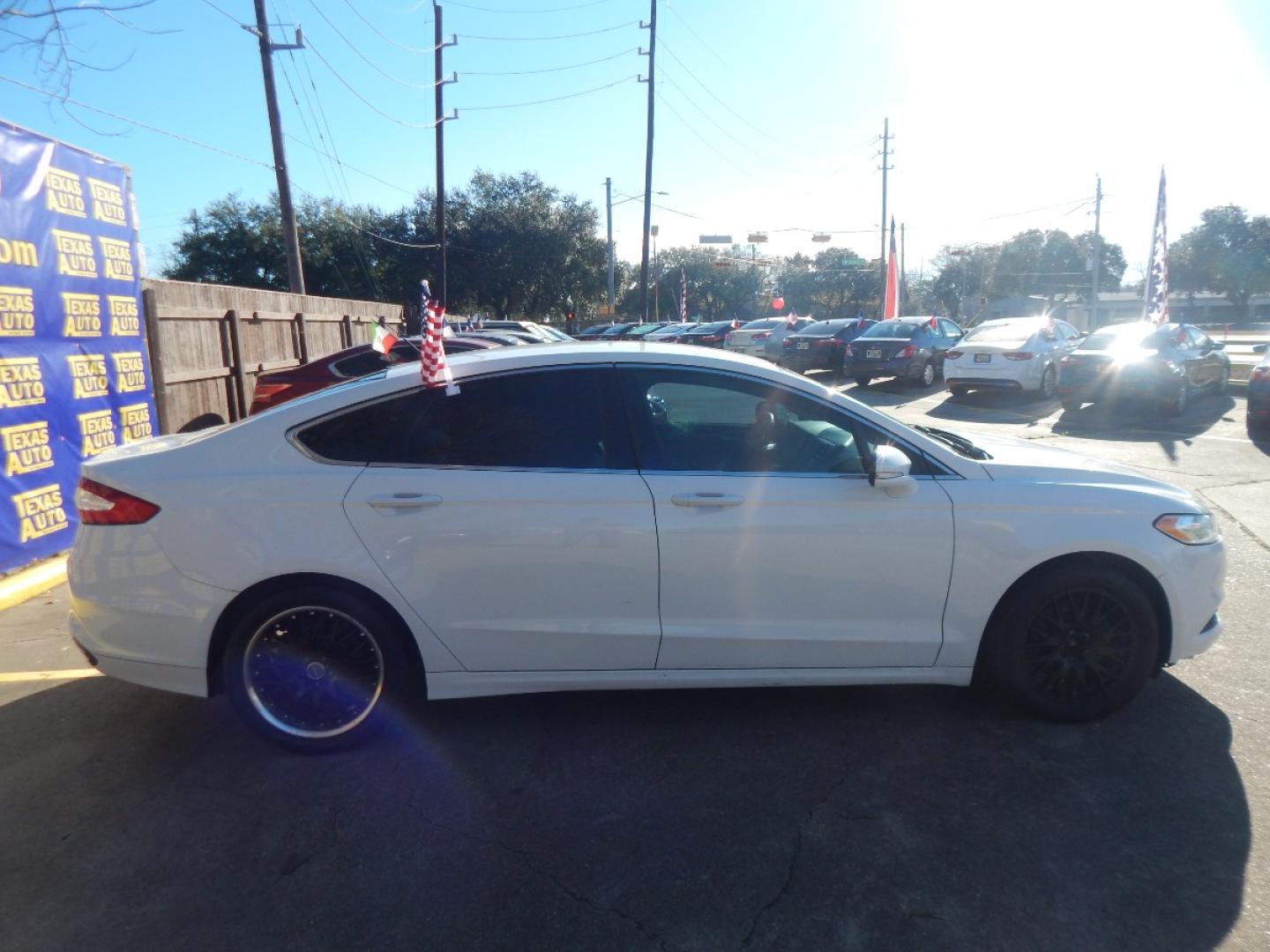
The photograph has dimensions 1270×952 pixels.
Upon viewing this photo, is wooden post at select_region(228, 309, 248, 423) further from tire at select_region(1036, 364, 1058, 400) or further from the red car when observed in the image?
tire at select_region(1036, 364, 1058, 400)

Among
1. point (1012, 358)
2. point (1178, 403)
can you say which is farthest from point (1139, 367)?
point (1012, 358)

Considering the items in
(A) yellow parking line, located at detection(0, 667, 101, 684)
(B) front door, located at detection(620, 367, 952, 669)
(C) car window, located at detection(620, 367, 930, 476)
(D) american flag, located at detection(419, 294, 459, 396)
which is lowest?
(A) yellow parking line, located at detection(0, 667, 101, 684)

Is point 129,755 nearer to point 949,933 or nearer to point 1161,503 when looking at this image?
point 949,933

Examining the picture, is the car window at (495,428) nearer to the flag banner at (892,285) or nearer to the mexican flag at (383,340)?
the mexican flag at (383,340)

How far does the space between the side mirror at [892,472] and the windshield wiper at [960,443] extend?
514 millimetres

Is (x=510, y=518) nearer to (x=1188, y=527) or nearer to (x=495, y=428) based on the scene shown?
Answer: (x=495, y=428)

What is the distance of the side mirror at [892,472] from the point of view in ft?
11.0

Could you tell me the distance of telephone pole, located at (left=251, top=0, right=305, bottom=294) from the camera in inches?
651

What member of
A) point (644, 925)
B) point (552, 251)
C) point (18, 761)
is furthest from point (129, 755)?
point (552, 251)

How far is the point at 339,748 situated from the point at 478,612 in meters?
0.85

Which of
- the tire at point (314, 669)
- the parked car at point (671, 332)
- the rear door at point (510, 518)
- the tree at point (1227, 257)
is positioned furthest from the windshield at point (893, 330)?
the tree at point (1227, 257)

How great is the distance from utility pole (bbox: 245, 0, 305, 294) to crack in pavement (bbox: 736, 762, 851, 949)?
15.4 meters

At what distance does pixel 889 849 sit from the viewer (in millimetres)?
2896

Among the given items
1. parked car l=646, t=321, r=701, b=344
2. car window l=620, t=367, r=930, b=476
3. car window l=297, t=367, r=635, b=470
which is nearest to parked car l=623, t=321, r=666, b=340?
parked car l=646, t=321, r=701, b=344
